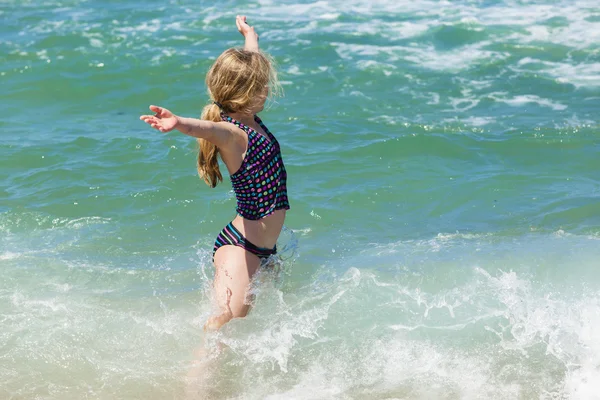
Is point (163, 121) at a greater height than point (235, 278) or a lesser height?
greater

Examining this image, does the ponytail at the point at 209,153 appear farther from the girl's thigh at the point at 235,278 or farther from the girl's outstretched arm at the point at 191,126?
the girl's thigh at the point at 235,278

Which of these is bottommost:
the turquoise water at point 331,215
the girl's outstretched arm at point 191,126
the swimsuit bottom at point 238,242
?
the turquoise water at point 331,215

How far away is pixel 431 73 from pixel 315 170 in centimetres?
370

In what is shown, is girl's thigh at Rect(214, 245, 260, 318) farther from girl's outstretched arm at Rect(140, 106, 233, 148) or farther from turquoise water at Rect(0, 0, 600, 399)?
girl's outstretched arm at Rect(140, 106, 233, 148)

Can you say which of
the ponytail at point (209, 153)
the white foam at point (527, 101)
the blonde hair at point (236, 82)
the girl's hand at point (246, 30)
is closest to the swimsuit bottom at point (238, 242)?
the ponytail at point (209, 153)

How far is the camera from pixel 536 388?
179 inches

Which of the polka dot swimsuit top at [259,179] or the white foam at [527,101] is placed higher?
the polka dot swimsuit top at [259,179]

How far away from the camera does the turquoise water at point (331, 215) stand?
482 centimetres

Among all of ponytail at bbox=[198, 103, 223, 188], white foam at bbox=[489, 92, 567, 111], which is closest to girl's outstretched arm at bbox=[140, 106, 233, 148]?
ponytail at bbox=[198, 103, 223, 188]

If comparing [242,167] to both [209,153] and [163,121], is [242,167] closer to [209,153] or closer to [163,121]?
[209,153]

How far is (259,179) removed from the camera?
4715mm

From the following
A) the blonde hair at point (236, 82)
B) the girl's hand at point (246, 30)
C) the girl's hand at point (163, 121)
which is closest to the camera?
the girl's hand at point (163, 121)

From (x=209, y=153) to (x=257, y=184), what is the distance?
1.07 feet

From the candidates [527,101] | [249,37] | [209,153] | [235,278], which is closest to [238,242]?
[235,278]
